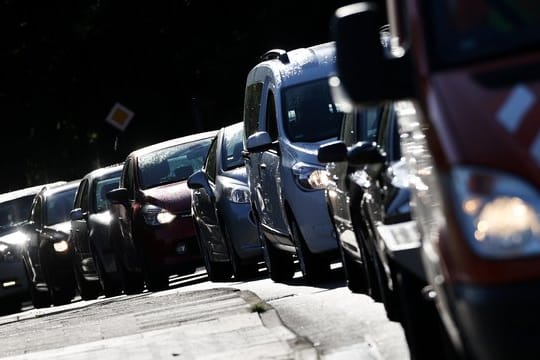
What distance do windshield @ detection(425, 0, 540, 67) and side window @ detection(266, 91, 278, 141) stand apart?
29.3ft

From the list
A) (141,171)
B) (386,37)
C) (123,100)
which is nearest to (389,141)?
(386,37)

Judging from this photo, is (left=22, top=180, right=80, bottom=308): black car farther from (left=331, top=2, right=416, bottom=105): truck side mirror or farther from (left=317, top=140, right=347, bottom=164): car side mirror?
(left=331, top=2, right=416, bottom=105): truck side mirror

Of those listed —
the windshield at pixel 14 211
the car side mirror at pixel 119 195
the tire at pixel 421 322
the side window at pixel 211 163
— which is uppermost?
the tire at pixel 421 322

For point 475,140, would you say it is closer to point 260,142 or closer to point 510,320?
point 510,320

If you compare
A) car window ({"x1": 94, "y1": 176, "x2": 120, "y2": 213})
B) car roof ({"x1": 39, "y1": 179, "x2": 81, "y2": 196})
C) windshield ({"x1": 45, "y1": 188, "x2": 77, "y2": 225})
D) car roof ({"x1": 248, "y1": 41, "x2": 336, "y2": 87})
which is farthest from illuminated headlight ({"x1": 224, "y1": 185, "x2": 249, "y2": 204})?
car roof ({"x1": 39, "y1": 179, "x2": 81, "y2": 196})

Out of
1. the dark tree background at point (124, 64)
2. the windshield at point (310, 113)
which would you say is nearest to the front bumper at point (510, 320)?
the windshield at point (310, 113)

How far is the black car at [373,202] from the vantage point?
320 inches

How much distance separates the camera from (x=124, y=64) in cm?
4022

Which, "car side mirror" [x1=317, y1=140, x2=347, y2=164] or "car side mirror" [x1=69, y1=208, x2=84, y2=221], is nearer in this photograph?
"car side mirror" [x1=317, y1=140, x2=347, y2=164]

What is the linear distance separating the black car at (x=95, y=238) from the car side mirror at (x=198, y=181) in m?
3.85

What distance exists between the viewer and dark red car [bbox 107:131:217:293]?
19.7m

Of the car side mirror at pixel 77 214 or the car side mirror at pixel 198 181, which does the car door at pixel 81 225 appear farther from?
the car side mirror at pixel 198 181

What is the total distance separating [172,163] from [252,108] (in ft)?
13.3

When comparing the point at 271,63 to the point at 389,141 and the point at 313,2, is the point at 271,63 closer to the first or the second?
the point at 389,141
